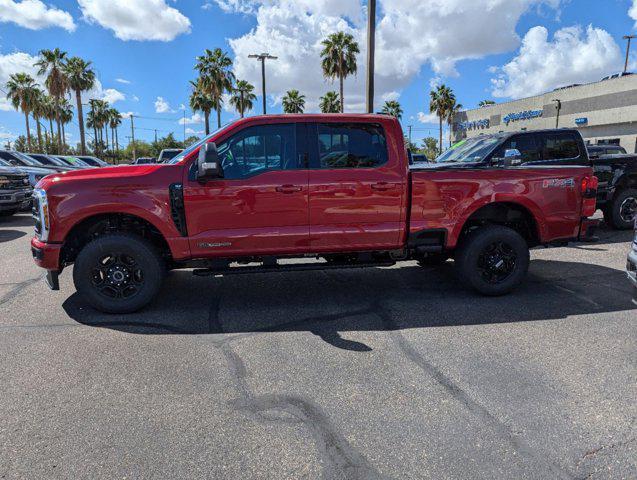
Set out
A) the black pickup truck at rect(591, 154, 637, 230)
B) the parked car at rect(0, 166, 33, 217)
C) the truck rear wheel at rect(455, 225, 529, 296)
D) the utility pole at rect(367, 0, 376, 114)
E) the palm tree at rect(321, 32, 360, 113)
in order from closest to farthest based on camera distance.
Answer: the truck rear wheel at rect(455, 225, 529, 296), the black pickup truck at rect(591, 154, 637, 230), the parked car at rect(0, 166, 33, 217), the utility pole at rect(367, 0, 376, 114), the palm tree at rect(321, 32, 360, 113)

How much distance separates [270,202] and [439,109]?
53586 mm

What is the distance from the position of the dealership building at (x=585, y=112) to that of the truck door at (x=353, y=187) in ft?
92.0

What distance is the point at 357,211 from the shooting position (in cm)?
486

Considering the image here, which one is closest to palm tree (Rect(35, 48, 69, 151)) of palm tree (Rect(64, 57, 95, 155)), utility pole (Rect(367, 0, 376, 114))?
palm tree (Rect(64, 57, 95, 155))

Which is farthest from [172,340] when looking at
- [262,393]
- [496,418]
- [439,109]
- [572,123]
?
[439,109]

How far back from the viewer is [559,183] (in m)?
5.23

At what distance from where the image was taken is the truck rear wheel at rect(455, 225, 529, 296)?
5.14 meters

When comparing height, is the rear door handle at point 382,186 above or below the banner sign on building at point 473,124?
below

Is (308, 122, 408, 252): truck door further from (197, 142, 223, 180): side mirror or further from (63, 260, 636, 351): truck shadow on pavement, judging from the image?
(197, 142, 223, 180): side mirror

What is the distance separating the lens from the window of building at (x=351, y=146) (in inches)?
191

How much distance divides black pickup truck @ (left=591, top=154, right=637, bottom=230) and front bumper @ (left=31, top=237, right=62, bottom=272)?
29.3ft

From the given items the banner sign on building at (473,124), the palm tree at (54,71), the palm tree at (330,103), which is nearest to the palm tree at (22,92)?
the palm tree at (54,71)

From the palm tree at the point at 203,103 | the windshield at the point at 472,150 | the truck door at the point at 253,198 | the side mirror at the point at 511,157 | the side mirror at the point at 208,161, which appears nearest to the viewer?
the side mirror at the point at 208,161

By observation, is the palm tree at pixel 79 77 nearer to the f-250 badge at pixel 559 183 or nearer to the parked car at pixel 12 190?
the parked car at pixel 12 190
